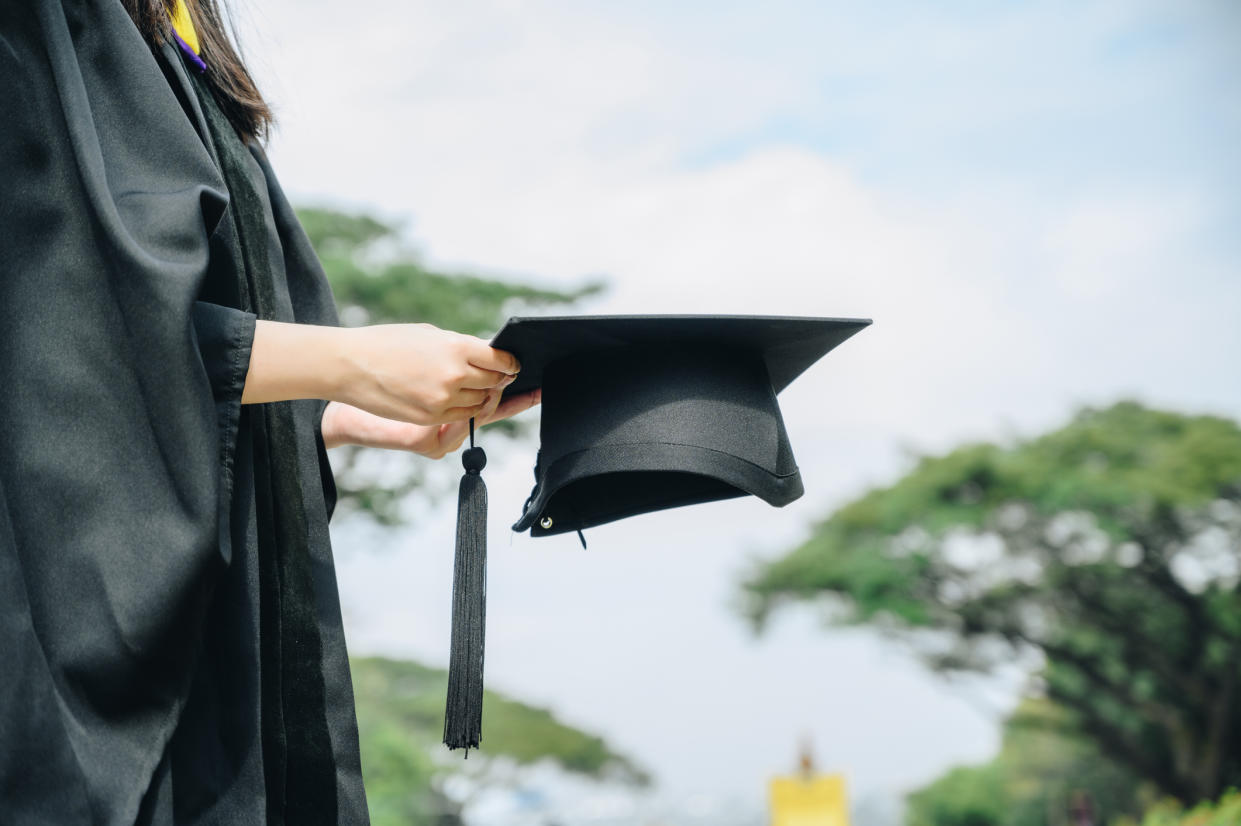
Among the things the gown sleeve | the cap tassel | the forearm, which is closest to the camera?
the gown sleeve

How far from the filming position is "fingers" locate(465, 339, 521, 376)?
37.5 inches

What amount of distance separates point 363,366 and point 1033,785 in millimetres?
19167

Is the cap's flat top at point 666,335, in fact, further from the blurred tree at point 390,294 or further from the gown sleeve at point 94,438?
the blurred tree at point 390,294

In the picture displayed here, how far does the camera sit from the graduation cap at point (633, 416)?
109 centimetres

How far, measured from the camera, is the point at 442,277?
448 inches

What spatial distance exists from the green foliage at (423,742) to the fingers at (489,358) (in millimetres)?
11552

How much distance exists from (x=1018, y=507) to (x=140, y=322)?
13.6m

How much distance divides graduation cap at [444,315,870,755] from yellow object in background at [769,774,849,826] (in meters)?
10.1

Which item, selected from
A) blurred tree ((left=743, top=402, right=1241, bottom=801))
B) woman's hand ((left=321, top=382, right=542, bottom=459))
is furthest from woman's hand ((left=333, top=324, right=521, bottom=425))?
blurred tree ((left=743, top=402, right=1241, bottom=801))

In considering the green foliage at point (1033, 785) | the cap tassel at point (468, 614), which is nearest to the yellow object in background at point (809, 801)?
the green foliage at point (1033, 785)

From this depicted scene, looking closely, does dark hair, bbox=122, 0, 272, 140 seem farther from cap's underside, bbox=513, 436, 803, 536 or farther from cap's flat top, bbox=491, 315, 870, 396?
cap's underside, bbox=513, 436, 803, 536

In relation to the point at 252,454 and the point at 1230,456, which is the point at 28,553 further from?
the point at 1230,456

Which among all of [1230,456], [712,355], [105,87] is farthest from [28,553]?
[1230,456]

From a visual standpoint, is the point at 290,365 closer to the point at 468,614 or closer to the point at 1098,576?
the point at 468,614
